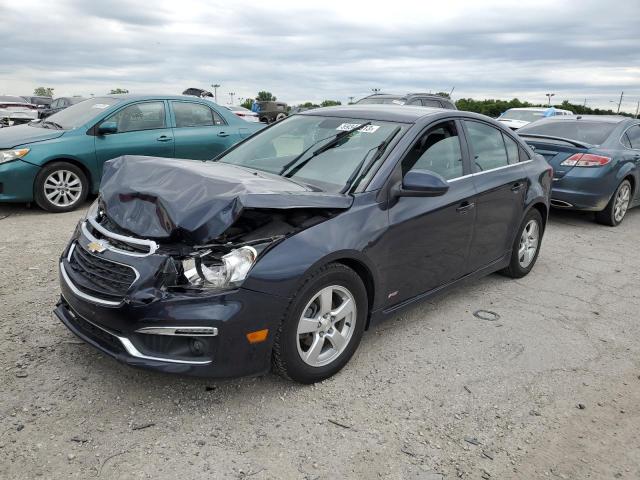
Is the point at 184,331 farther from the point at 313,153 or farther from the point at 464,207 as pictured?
the point at 464,207

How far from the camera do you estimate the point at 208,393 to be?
10.1 feet

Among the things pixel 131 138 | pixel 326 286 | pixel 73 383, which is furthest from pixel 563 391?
pixel 131 138

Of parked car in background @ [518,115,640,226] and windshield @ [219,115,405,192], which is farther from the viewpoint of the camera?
parked car in background @ [518,115,640,226]

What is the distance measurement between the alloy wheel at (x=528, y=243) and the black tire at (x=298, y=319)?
2.46 meters

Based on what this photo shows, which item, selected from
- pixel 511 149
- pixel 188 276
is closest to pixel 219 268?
pixel 188 276

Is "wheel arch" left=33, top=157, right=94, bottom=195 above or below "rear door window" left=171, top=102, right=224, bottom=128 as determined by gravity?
below

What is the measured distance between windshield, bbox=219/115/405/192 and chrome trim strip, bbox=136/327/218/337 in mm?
1204

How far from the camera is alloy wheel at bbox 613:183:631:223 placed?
7.82m

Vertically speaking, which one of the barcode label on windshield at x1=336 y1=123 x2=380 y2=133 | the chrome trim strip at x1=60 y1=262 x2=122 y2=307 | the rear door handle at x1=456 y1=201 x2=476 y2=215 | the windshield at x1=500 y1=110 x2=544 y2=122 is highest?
the windshield at x1=500 y1=110 x2=544 y2=122

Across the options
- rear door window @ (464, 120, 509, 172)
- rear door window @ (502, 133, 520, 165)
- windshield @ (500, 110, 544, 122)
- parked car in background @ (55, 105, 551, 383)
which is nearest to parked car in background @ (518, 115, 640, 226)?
rear door window @ (502, 133, 520, 165)

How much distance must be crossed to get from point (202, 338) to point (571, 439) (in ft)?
6.45

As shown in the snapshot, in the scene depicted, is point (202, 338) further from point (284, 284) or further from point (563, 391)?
point (563, 391)

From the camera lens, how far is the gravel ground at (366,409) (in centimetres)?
256

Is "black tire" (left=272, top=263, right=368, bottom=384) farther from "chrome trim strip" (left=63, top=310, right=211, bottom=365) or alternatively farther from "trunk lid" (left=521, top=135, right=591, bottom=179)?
"trunk lid" (left=521, top=135, right=591, bottom=179)
